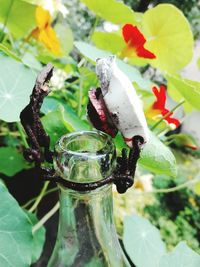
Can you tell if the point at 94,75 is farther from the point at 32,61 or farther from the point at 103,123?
the point at 103,123

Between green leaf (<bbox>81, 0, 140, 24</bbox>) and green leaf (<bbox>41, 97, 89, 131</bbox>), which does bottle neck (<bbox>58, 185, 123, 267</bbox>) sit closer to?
green leaf (<bbox>41, 97, 89, 131</bbox>)

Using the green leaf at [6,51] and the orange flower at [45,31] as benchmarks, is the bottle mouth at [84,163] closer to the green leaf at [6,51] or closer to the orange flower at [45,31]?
the green leaf at [6,51]

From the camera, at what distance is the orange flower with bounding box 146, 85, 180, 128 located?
0.56 m

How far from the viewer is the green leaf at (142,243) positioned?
58 cm

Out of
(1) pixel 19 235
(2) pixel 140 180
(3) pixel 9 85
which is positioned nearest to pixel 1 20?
(3) pixel 9 85

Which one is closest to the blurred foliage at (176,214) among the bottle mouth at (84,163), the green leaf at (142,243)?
the green leaf at (142,243)

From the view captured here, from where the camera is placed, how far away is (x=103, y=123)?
338 mm

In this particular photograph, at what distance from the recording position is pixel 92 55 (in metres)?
0.55

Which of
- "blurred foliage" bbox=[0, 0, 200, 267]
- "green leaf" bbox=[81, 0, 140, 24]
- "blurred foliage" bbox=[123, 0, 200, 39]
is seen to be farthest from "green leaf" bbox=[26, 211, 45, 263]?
"blurred foliage" bbox=[123, 0, 200, 39]

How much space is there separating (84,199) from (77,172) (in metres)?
0.05

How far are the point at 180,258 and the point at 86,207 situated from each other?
0.18 m

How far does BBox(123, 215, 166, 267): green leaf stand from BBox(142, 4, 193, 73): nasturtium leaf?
284 mm

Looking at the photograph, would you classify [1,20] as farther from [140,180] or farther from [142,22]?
[140,180]

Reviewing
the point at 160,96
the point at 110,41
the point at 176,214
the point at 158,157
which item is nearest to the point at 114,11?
the point at 110,41
